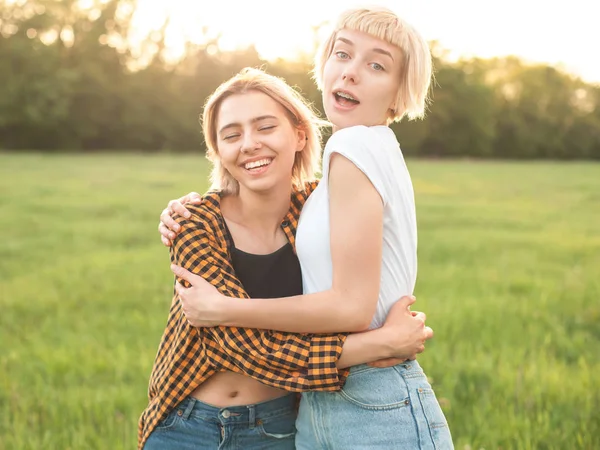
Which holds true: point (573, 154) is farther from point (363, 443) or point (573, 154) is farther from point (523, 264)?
point (363, 443)

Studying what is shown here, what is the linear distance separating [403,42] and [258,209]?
84 centimetres

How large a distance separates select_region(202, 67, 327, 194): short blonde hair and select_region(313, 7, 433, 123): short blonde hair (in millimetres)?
377

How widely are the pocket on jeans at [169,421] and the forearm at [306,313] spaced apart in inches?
19.0

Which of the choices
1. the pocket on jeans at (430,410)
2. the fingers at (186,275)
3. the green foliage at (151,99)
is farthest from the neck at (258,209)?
the green foliage at (151,99)

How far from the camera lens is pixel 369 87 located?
237cm

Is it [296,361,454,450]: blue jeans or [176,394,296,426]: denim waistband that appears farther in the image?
[176,394,296,426]: denim waistband

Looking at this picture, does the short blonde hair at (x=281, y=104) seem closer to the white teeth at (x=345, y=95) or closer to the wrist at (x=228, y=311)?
the white teeth at (x=345, y=95)

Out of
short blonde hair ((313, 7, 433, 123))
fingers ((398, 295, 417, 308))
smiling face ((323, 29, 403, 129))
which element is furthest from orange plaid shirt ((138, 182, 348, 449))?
short blonde hair ((313, 7, 433, 123))

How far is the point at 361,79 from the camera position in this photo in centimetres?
236

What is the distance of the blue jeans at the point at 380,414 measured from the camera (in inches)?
84.3

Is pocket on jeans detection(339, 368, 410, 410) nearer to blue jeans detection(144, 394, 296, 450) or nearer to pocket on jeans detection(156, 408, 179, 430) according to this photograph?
blue jeans detection(144, 394, 296, 450)

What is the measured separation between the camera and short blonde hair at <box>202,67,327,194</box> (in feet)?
8.89

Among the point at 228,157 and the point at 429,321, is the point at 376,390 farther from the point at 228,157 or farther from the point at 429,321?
the point at 429,321

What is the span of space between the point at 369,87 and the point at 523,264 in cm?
736
